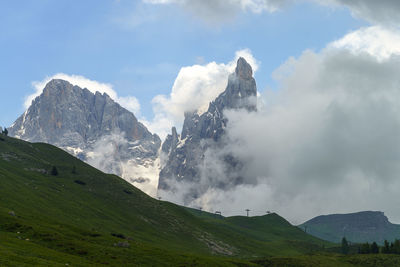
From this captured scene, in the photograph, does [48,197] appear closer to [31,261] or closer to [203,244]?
[203,244]

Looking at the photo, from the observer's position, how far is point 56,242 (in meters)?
79.2

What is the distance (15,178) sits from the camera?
548 feet

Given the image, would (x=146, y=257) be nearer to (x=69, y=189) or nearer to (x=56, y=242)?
(x=56, y=242)

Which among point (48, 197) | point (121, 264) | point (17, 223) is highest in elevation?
point (48, 197)

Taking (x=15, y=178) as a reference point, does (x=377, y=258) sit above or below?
below

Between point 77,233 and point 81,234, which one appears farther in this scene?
point 81,234

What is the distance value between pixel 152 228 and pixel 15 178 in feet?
208

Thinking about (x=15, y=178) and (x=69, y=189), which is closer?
(x=15, y=178)

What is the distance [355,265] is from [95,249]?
383 feet

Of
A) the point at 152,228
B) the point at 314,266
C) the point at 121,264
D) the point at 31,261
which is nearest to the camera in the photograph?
the point at 31,261

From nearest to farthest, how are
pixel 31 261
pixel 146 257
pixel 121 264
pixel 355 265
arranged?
pixel 31 261, pixel 121 264, pixel 146 257, pixel 355 265

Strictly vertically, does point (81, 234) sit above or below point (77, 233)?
below

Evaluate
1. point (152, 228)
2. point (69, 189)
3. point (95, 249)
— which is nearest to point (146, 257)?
point (95, 249)

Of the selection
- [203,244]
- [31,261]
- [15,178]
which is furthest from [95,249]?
[203,244]
